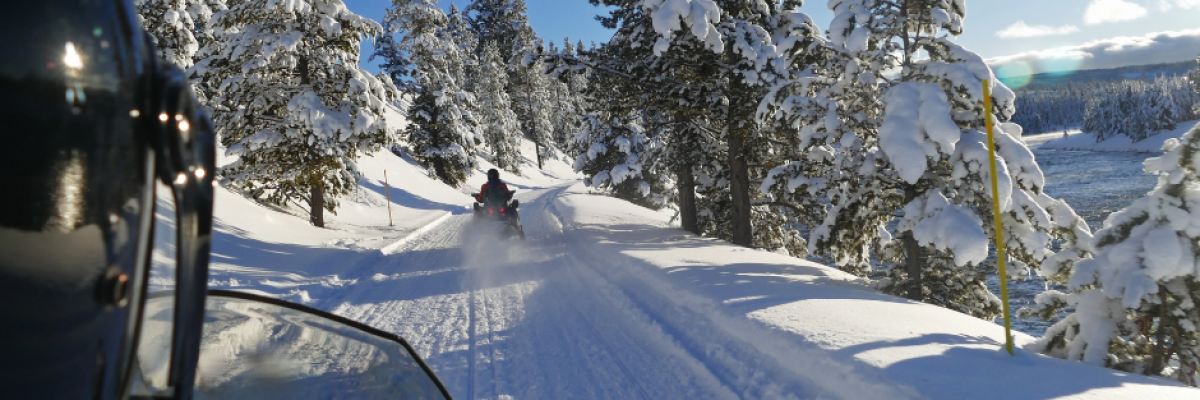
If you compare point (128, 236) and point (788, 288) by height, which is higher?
point (128, 236)

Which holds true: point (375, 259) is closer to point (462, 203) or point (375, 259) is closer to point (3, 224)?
point (3, 224)

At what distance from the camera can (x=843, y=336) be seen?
5.37 meters

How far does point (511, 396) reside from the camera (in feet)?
16.1

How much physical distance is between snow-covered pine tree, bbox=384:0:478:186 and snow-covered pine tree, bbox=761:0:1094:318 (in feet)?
84.6

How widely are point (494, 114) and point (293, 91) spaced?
127 ft

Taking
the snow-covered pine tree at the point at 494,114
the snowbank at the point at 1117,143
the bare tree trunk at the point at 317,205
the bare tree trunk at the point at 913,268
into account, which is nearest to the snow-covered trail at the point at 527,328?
the bare tree trunk at the point at 913,268

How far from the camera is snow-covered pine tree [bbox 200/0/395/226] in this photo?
46.5 feet

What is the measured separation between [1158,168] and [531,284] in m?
7.64

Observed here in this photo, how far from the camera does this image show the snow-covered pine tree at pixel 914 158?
763 cm

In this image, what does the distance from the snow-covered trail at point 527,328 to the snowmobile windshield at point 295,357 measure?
3076mm

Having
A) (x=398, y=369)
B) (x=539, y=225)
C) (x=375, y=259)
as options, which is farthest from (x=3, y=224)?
(x=539, y=225)

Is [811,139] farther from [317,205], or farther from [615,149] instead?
[317,205]

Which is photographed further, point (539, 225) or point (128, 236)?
point (539, 225)

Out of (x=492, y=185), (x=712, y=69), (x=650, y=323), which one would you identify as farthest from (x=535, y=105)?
(x=650, y=323)
